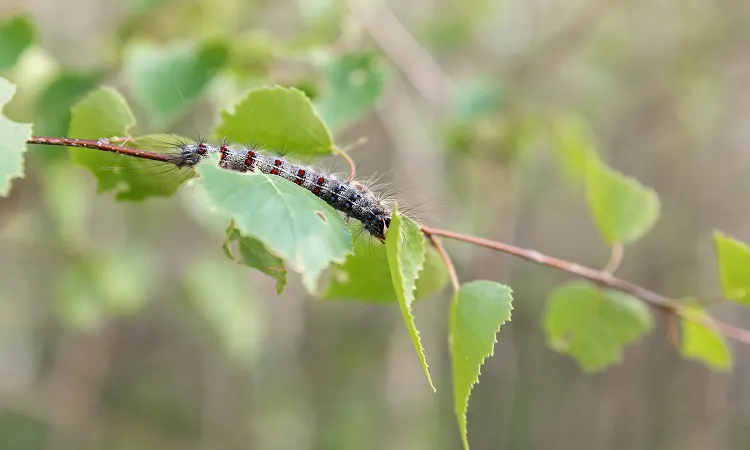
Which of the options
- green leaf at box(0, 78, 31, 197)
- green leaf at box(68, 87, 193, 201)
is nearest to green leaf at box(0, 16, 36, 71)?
green leaf at box(68, 87, 193, 201)

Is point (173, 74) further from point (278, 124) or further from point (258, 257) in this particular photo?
point (258, 257)

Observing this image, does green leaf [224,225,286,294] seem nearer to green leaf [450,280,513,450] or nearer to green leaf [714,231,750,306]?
green leaf [450,280,513,450]

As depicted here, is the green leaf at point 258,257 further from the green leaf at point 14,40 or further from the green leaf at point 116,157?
the green leaf at point 14,40

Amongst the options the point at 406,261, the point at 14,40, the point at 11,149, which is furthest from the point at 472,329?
the point at 14,40

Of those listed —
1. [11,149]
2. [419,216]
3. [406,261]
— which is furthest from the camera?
[419,216]

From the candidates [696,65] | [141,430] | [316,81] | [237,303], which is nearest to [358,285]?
[316,81]

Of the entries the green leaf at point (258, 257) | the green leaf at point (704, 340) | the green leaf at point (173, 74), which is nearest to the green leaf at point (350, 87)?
the green leaf at point (173, 74)
